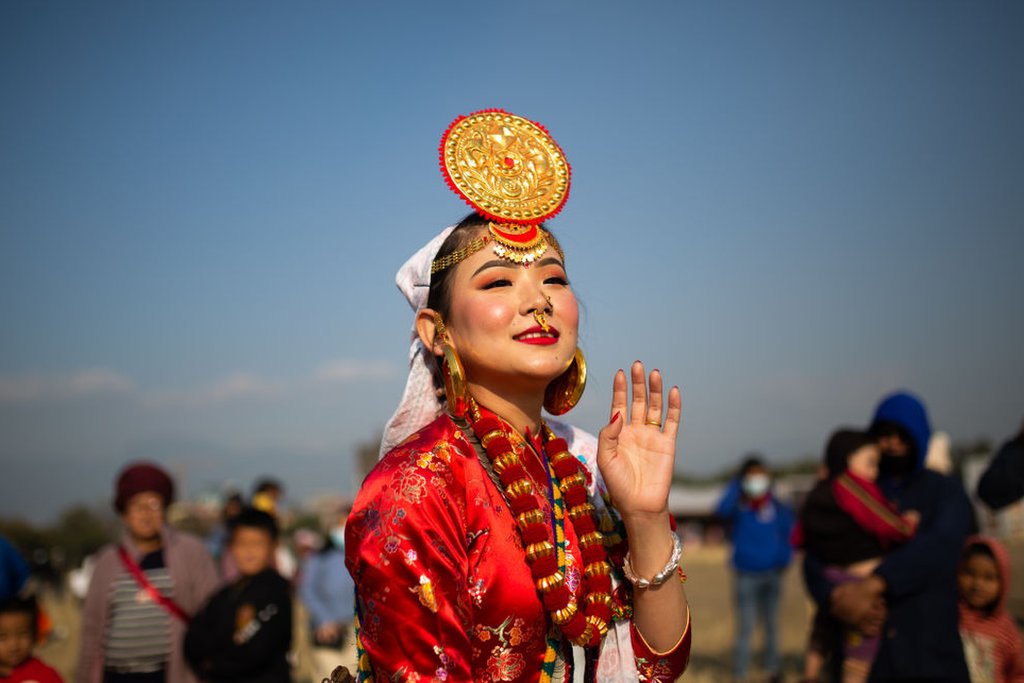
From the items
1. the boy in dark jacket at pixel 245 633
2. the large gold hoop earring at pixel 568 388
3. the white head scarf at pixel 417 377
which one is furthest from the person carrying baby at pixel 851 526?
the boy in dark jacket at pixel 245 633

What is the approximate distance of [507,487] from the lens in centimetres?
238

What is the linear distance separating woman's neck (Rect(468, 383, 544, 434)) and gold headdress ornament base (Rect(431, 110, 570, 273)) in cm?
39

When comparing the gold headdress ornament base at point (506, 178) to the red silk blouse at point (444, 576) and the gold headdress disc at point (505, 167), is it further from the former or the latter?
the red silk blouse at point (444, 576)

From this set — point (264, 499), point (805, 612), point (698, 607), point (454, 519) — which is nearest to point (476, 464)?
point (454, 519)

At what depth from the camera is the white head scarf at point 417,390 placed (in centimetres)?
269

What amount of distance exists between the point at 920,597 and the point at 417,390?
9.96 ft

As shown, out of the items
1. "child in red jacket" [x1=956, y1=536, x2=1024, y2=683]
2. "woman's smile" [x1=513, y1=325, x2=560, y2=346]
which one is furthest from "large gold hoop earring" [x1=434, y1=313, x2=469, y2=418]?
"child in red jacket" [x1=956, y1=536, x2=1024, y2=683]

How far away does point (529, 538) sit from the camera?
2.31 meters

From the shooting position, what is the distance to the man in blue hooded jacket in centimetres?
426

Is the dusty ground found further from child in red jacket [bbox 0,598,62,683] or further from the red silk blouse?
the red silk blouse

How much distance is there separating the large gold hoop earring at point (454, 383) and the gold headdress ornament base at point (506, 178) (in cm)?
28

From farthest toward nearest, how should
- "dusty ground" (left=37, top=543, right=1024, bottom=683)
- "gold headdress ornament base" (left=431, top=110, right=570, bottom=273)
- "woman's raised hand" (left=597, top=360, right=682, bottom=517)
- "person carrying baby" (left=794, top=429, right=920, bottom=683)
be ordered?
"dusty ground" (left=37, top=543, right=1024, bottom=683) → "person carrying baby" (left=794, top=429, right=920, bottom=683) → "gold headdress ornament base" (left=431, top=110, right=570, bottom=273) → "woman's raised hand" (left=597, top=360, right=682, bottom=517)

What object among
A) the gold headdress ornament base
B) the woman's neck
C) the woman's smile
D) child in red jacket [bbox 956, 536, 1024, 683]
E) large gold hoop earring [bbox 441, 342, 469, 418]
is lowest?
child in red jacket [bbox 956, 536, 1024, 683]

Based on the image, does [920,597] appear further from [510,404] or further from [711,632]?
[711,632]
